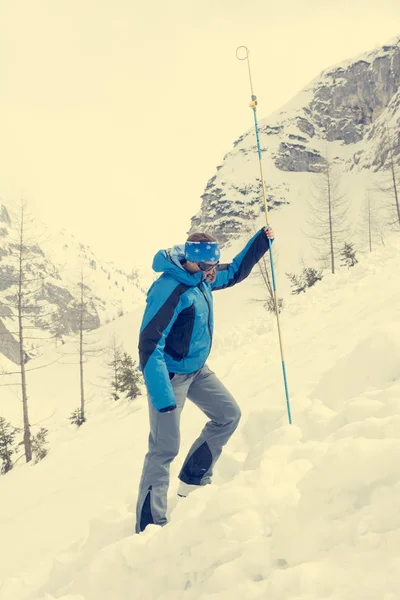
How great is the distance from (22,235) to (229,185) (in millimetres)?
78158

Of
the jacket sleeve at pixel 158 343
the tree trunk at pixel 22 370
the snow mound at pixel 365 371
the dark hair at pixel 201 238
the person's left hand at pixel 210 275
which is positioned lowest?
the tree trunk at pixel 22 370

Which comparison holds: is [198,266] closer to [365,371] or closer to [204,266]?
[204,266]

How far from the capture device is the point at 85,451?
1075 cm

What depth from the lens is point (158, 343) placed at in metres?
3.34

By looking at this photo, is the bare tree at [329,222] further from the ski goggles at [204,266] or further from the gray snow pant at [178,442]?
the ski goggles at [204,266]

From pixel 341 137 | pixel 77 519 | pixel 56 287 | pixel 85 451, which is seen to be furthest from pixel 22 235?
pixel 56 287

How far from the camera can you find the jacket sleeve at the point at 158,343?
10.8 ft

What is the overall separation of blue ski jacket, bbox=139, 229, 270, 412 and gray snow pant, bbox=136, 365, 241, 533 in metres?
0.19

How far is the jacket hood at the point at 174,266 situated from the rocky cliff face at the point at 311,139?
76.2 m

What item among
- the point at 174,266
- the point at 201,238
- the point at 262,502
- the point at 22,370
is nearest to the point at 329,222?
the point at 22,370

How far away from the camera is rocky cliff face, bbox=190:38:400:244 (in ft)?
274

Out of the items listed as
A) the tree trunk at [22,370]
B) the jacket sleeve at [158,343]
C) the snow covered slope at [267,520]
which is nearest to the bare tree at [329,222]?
the tree trunk at [22,370]

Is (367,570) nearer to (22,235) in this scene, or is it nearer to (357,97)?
(22,235)

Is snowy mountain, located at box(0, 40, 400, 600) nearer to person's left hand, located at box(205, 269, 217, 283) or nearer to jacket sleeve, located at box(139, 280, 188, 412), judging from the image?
jacket sleeve, located at box(139, 280, 188, 412)
